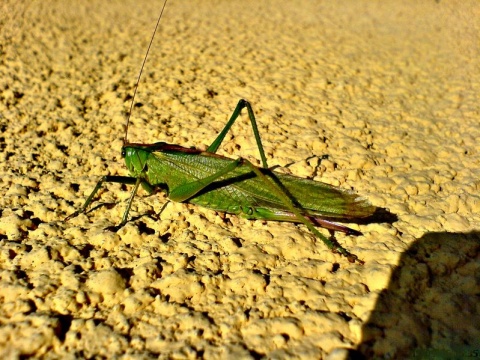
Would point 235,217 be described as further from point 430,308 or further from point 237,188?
point 430,308

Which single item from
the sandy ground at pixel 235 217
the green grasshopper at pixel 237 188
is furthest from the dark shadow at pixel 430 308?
the green grasshopper at pixel 237 188

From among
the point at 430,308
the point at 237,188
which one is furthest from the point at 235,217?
→ the point at 430,308

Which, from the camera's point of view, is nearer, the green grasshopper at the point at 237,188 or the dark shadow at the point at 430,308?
the dark shadow at the point at 430,308

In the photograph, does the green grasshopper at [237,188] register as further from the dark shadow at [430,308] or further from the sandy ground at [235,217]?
the dark shadow at [430,308]

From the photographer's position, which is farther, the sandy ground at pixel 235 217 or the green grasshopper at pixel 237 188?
the green grasshopper at pixel 237 188

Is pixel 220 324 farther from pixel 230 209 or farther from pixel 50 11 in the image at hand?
pixel 50 11

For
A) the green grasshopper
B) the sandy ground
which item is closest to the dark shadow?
the sandy ground
